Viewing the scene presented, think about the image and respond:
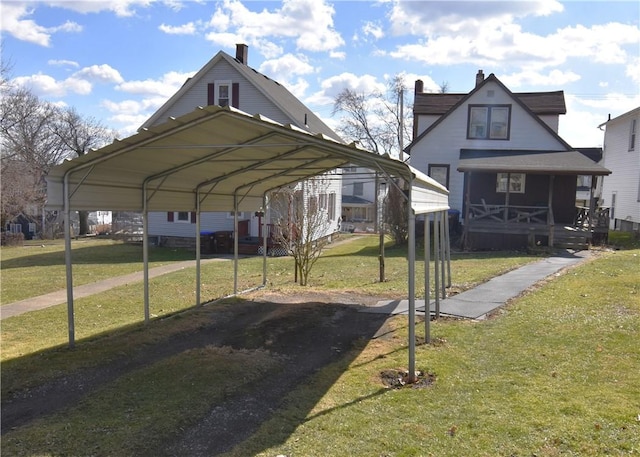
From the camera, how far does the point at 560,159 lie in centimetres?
2144

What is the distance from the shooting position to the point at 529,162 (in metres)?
20.8

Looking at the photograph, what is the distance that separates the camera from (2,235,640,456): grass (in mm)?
4379

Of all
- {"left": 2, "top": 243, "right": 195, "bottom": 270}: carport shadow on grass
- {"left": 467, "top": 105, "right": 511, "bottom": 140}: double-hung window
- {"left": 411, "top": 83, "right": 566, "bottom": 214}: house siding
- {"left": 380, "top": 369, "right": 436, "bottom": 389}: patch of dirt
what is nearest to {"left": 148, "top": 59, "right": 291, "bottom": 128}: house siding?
{"left": 2, "top": 243, "right": 195, "bottom": 270}: carport shadow on grass

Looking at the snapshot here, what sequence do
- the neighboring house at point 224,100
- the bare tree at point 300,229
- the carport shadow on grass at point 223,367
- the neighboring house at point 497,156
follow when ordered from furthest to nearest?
1. the neighboring house at point 224,100
2. the neighboring house at point 497,156
3. the bare tree at point 300,229
4. the carport shadow on grass at point 223,367

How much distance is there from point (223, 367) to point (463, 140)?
68.7ft

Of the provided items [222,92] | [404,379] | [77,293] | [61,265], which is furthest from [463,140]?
[404,379]

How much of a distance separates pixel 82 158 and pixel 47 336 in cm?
372

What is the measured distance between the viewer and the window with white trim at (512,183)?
23141 millimetres

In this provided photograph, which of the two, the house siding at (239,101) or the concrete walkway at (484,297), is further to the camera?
the house siding at (239,101)

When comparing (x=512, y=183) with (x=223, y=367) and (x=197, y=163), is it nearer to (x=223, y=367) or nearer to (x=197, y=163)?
(x=197, y=163)

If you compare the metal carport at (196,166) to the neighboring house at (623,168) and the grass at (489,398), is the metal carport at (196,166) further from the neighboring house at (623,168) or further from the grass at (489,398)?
the neighboring house at (623,168)

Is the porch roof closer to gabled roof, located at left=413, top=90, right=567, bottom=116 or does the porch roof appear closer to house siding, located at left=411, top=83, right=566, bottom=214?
house siding, located at left=411, top=83, right=566, bottom=214

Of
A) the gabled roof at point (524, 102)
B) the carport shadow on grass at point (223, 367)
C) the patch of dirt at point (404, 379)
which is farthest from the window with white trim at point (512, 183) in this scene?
the patch of dirt at point (404, 379)

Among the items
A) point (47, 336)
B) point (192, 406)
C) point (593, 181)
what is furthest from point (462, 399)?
point (593, 181)
